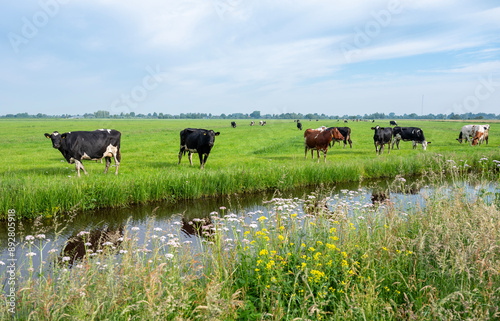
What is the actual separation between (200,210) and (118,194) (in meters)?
3.02

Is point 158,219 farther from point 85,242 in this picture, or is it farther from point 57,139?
point 57,139

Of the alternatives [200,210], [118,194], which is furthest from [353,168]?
[118,194]

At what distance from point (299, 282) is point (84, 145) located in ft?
44.6

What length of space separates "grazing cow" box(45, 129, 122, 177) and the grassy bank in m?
10.8

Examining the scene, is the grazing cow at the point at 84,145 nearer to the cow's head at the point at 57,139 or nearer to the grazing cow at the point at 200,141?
the cow's head at the point at 57,139

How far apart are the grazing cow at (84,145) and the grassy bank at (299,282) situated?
1083 centimetres

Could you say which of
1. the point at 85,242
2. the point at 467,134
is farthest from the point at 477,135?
the point at 85,242

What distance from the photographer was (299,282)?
462 centimetres

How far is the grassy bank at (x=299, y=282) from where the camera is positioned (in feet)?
11.2

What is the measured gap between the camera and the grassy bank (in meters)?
3.41

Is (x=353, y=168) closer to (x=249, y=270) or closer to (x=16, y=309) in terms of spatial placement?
(x=249, y=270)

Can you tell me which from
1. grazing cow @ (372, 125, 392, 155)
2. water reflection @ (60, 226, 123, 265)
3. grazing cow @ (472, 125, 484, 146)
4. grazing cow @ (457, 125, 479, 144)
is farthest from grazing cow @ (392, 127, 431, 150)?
water reflection @ (60, 226, 123, 265)

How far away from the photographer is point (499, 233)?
4711 mm

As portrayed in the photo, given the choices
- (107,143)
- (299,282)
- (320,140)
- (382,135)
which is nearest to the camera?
(299,282)
